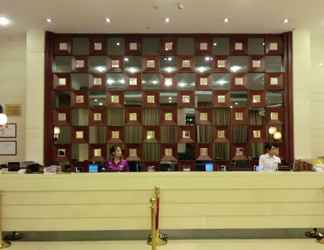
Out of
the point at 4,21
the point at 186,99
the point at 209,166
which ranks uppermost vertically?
the point at 4,21

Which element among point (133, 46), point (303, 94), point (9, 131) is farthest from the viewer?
point (9, 131)

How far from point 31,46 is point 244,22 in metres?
3.70

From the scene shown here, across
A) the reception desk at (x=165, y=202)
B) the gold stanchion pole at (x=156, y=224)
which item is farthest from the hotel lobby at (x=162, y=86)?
the gold stanchion pole at (x=156, y=224)

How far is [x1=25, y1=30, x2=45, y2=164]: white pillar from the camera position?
18.4 ft

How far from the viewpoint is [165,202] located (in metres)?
2.52

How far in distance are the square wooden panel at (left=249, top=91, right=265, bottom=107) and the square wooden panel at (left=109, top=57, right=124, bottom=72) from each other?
2.41 meters

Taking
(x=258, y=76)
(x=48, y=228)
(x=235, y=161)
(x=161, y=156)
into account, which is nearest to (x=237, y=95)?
(x=258, y=76)

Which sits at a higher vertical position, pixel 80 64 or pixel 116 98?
pixel 80 64

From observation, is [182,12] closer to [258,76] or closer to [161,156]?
[258,76]

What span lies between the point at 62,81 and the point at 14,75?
3.49 ft

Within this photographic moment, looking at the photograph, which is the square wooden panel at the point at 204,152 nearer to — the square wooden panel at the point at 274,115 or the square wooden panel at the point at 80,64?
the square wooden panel at the point at 274,115

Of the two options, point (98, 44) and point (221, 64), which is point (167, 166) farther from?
point (98, 44)

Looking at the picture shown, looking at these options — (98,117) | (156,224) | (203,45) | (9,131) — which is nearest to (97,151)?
(98,117)

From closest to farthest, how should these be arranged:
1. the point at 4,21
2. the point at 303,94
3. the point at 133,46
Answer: the point at 4,21 → the point at 303,94 → the point at 133,46
